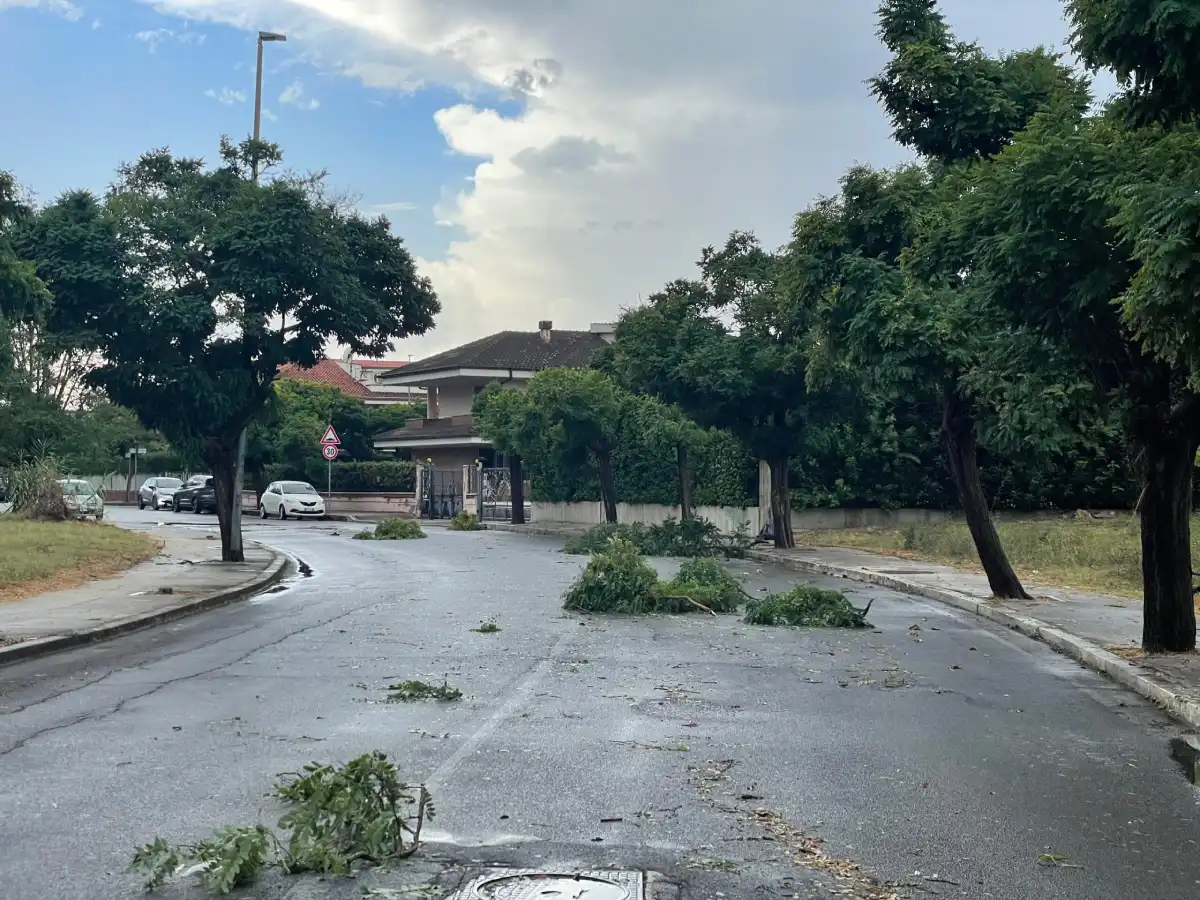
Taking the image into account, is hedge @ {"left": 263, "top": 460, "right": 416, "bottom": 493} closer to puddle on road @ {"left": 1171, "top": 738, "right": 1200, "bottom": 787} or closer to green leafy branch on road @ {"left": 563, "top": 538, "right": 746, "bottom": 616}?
green leafy branch on road @ {"left": 563, "top": 538, "right": 746, "bottom": 616}

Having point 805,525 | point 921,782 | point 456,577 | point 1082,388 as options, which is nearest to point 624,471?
point 805,525

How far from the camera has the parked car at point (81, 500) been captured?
36.7 m

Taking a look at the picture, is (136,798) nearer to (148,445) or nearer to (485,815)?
(485,815)

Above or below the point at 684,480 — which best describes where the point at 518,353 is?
above

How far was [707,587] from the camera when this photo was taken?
719 inches

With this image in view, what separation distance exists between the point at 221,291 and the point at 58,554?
223 inches

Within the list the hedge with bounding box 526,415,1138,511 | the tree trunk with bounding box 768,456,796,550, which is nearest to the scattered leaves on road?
the tree trunk with bounding box 768,456,796,550

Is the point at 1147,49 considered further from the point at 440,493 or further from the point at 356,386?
the point at 356,386

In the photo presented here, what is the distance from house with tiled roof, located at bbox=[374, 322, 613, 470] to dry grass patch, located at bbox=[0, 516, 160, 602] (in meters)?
26.5

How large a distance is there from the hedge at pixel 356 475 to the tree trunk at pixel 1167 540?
51.7 meters

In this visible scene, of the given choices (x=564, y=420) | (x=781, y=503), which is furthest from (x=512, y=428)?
(x=781, y=503)

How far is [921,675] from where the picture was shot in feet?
39.7

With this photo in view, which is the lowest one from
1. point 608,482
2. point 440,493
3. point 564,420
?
point 440,493

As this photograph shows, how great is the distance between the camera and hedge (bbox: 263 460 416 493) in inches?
2477
